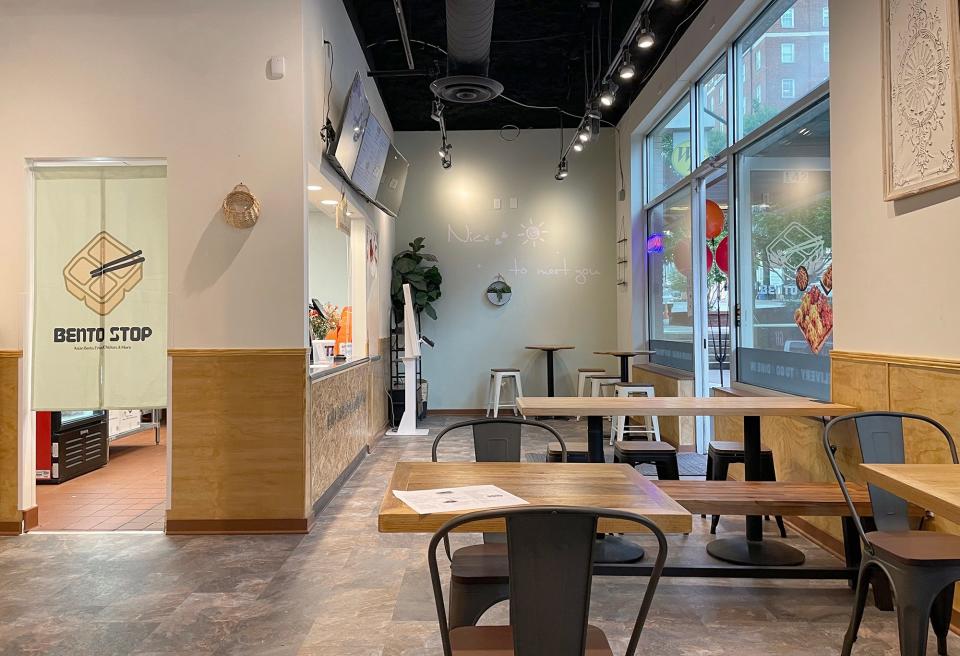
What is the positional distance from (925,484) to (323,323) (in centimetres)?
457

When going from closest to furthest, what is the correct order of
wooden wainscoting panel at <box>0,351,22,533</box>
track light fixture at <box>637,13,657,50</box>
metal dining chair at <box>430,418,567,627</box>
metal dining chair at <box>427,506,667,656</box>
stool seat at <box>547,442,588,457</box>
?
metal dining chair at <box>427,506,667,656</box>
metal dining chair at <box>430,418,567,627</box>
stool seat at <box>547,442,588,457</box>
wooden wainscoting panel at <box>0,351,22,533</box>
track light fixture at <box>637,13,657,50</box>

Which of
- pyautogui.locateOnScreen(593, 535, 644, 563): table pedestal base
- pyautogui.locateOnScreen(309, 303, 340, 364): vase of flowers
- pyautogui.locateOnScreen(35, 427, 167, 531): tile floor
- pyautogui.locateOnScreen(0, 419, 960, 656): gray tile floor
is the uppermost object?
pyautogui.locateOnScreen(309, 303, 340, 364): vase of flowers

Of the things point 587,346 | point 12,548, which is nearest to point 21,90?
point 12,548

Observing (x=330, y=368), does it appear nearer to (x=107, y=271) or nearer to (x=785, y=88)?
(x=107, y=271)

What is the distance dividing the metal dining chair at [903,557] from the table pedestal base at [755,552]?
0.85 m

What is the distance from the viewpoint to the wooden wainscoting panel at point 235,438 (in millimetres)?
3963

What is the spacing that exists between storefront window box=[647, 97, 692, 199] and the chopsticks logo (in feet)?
15.9

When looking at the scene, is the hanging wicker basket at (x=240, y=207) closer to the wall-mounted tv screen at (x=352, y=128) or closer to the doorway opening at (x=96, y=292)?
the doorway opening at (x=96, y=292)

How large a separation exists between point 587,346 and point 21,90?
657cm

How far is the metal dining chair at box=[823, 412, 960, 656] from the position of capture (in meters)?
2.03

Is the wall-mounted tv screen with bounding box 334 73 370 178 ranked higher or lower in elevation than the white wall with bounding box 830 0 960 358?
higher

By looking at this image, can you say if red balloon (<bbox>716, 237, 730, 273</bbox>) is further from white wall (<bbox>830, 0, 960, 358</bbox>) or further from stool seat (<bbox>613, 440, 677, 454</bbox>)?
stool seat (<bbox>613, 440, 677, 454</bbox>)

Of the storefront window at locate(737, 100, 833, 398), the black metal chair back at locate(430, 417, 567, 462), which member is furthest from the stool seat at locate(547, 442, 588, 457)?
the storefront window at locate(737, 100, 833, 398)

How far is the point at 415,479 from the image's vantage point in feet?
6.82
